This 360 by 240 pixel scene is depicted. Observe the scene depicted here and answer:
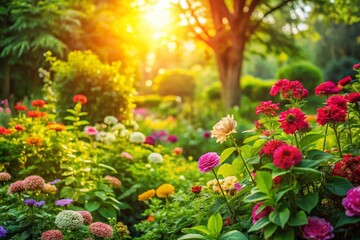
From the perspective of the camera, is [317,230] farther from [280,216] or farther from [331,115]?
[331,115]

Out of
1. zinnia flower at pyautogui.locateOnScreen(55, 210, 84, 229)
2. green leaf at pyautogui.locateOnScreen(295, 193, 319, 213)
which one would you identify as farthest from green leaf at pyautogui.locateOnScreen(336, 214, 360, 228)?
zinnia flower at pyautogui.locateOnScreen(55, 210, 84, 229)

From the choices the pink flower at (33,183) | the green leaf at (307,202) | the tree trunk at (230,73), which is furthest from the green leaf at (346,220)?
the tree trunk at (230,73)

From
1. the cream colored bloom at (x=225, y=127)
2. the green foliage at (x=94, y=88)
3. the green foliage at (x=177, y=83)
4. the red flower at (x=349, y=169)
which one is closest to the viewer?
the red flower at (x=349, y=169)

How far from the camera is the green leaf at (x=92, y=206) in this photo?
3.55 metres

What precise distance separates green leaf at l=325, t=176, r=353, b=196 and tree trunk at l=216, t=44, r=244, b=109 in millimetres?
8827

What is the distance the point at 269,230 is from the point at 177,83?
20414mm

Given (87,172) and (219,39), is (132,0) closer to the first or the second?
(219,39)

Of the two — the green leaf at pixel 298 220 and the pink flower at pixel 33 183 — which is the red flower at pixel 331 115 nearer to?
the green leaf at pixel 298 220

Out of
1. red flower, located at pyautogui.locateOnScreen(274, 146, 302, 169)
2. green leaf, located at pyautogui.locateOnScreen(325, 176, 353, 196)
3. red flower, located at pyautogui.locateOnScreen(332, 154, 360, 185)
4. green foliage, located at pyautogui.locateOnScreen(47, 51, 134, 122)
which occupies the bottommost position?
green leaf, located at pyautogui.locateOnScreen(325, 176, 353, 196)

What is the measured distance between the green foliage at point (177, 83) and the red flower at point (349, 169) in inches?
786

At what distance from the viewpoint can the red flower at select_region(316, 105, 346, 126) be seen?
7.49 ft

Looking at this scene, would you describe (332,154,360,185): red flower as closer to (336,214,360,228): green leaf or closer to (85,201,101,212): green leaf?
(336,214,360,228): green leaf

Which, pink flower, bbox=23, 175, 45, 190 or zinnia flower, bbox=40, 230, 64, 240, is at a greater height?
pink flower, bbox=23, 175, 45, 190

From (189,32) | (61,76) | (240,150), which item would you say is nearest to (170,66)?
(189,32)
